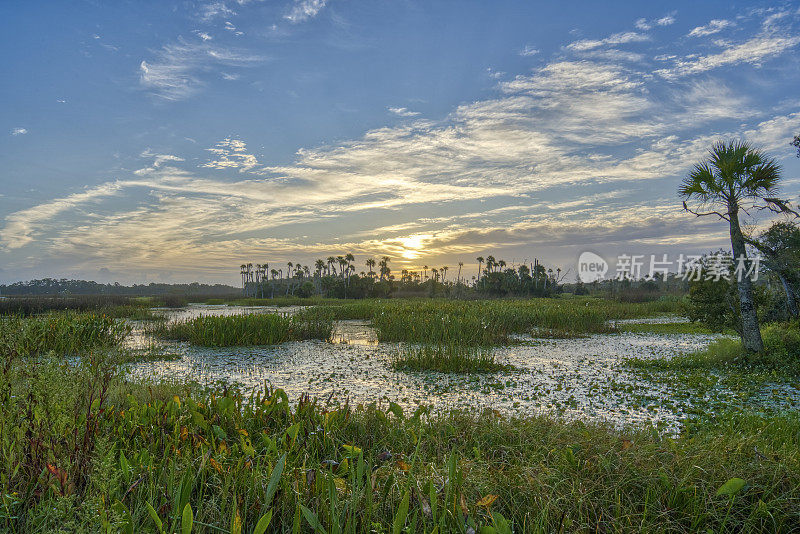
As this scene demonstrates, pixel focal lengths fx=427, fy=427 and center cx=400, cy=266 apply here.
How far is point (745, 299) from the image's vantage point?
11.6 meters

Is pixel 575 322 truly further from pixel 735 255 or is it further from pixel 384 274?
pixel 384 274

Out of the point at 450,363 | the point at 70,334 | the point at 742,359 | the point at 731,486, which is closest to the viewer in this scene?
the point at 731,486

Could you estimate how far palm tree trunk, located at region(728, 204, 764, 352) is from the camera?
11422mm

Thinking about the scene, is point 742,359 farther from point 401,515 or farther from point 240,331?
point 240,331

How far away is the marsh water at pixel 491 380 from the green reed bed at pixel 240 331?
23.1 inches

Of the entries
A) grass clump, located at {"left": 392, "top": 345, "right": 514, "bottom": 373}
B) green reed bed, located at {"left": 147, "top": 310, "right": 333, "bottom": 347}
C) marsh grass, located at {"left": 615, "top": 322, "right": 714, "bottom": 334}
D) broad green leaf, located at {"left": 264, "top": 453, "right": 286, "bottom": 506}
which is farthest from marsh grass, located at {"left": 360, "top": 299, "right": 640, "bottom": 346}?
broad green leaf, located at {"left": 264, "top": 453, "right": 286, "bottom": 506}

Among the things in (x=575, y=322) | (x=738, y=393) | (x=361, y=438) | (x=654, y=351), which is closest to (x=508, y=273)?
(x=575, y=322)

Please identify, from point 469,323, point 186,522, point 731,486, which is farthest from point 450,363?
point 186,522

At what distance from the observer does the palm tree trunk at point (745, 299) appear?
11.4 m

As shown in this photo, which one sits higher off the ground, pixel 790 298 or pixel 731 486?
pixel 790 298

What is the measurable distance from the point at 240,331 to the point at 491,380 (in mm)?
9409

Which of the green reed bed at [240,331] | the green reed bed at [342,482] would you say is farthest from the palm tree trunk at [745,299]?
the green reed bed at [240,331]

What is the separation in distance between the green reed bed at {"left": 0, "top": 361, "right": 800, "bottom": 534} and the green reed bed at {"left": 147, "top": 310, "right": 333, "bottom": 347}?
407 inches

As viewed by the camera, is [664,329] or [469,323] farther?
[664,329]
